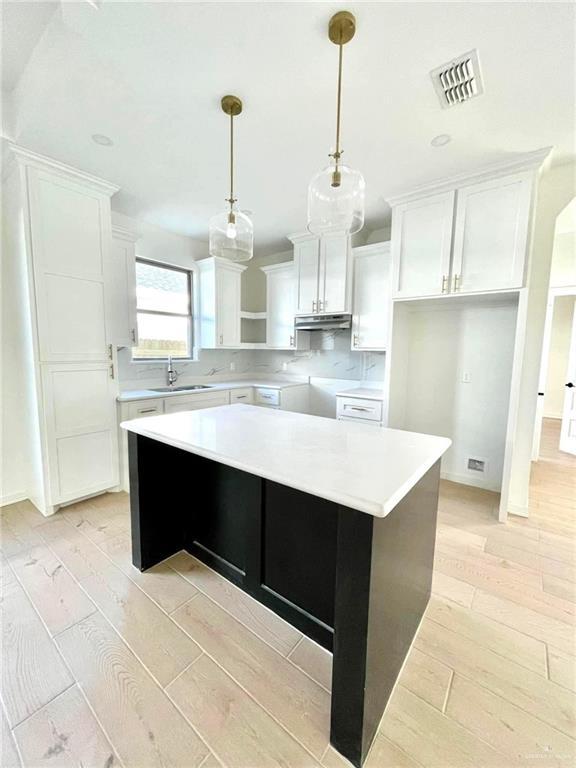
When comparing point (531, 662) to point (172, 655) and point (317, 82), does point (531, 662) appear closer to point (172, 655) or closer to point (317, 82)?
point (172, 655)

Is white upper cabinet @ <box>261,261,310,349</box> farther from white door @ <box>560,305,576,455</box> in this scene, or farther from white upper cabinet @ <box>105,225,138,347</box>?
white door @ <box>560,305,576,455</box>

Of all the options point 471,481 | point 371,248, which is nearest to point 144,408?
point 371,248

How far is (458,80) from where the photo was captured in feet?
5.12

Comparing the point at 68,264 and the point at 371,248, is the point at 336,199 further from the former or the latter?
the point at 68,264

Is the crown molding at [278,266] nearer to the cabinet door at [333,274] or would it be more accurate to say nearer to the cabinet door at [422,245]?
the cabinet door at [333,274]

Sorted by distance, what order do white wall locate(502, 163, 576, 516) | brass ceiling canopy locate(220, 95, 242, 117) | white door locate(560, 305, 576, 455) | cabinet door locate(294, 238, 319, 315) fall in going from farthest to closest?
white door locate(560, 305, 576, 455) → cabinet door locate(294, 238, 319, 315) → white wall locate(502, 163, 576, 516) → brass ceiling canopy locate(220, 95, 242, 117)

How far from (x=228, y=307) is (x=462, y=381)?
2.89 metres

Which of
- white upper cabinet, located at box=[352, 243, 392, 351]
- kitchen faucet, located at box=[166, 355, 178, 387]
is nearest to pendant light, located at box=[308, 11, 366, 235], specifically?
white upper cabinet, located at box=[352, 243, 392, 351]

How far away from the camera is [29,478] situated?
2732 mm

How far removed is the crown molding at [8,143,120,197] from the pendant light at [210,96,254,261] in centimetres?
138

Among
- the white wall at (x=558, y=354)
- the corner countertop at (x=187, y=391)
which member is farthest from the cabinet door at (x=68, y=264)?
the white wall at (x=558, y=354)

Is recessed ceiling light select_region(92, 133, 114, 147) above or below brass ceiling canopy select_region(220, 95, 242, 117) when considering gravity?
above

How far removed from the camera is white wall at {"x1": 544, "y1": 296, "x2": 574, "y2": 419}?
5.79 metres

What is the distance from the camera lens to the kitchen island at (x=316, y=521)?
99 centimetres
